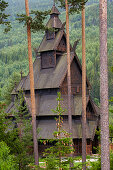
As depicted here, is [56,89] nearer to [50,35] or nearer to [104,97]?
[50,35]

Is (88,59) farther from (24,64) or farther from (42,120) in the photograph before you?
(42,120)

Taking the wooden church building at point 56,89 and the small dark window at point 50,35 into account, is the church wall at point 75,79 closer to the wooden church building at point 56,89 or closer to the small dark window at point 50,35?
the wooden church building at point 56,89

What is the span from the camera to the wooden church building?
3094 centimetres

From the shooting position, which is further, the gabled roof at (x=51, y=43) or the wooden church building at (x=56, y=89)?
the gabled roof at (x=51, y=43)

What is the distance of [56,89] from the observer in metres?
32.1

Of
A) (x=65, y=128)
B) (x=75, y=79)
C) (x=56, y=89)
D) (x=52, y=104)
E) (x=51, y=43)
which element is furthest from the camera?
(x=51, y=43)

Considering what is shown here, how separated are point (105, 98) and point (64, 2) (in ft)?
43.9

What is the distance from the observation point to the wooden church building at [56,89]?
30.9 metres

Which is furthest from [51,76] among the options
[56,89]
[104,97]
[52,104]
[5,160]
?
[5,160]

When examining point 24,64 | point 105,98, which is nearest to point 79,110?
point 105,98

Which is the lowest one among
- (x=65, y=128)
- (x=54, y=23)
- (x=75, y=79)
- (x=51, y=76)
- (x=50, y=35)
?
(x=65, y=128)

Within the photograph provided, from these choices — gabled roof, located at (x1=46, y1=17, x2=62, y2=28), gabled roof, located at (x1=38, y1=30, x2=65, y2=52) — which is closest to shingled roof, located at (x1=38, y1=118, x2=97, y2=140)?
gabled roof, located at (x1=38, y1=30, x2=65, y2=52)

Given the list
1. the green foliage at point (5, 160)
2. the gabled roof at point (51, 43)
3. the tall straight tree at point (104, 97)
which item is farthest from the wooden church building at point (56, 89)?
the tall straight tree at point (104, 97)

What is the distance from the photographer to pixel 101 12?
41.7 ft
